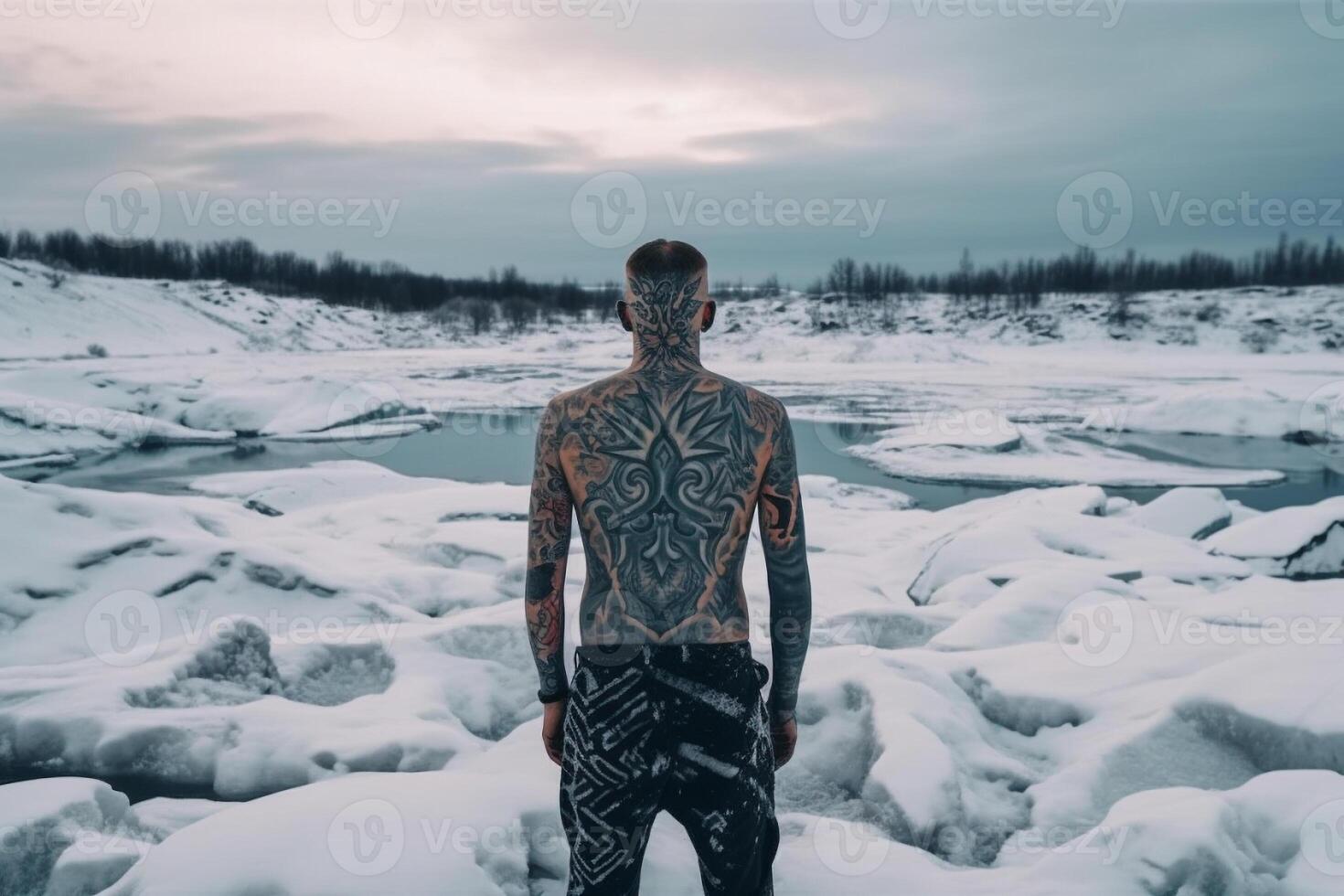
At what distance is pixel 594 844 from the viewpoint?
200cm

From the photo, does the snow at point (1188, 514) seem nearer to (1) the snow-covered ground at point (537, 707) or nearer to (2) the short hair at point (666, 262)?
(1) the snow-covered ground at point (537, 707)

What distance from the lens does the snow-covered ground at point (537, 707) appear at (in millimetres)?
2850

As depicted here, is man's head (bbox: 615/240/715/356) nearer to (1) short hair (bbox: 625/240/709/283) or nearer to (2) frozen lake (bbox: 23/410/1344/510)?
(1) short hair (bbox: 625/240/709/283)

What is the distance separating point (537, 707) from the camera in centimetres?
478

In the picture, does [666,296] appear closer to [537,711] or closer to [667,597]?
[667,597]

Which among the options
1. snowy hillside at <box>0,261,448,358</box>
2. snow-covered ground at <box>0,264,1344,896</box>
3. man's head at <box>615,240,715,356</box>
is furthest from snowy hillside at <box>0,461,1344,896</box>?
snowy hillside at <box>0,261,448,358</box>

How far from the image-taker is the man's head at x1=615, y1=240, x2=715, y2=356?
2.17 m

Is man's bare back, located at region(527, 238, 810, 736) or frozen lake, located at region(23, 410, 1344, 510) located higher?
man's bare back, located at region(527, 238, 810, 736)

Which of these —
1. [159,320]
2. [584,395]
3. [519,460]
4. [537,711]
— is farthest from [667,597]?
[159,320]

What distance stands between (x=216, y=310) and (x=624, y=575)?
6128 centimetres

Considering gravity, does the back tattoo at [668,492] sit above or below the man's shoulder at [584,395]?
below

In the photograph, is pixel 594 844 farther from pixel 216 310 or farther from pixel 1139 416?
pixel 216 310

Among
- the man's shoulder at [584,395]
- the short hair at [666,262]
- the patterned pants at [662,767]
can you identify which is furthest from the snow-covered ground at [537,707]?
the short hair at [666,262]

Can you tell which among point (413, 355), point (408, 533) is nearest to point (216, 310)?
point (413, 355)
